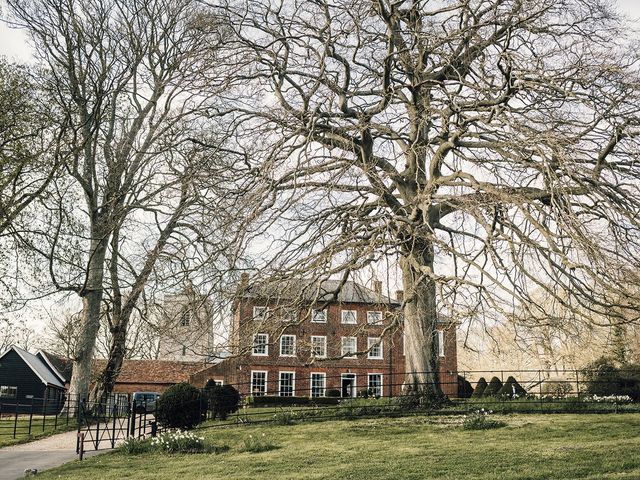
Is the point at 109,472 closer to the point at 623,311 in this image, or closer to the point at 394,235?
the point at 394,235

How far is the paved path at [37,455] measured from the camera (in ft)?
42.2

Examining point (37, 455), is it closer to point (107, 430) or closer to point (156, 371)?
point (107, 430)

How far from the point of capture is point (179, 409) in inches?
687

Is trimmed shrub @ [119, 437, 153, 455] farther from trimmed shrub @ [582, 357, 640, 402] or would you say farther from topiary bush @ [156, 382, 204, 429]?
trimmed shrub @ [582, 357, 640, 402]

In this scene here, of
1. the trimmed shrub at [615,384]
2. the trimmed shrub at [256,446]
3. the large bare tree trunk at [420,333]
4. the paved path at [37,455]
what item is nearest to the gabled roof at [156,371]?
the paved path at [37,455]

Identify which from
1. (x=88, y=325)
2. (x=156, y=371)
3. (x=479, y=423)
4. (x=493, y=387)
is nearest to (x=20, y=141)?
(x=88, y=325)

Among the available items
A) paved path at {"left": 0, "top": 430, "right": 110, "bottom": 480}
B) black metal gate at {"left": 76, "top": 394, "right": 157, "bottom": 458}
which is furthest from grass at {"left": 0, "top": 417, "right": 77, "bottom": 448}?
black metal gate at {"left": 76, "top": 394, "right": 157, "bottom": 458}

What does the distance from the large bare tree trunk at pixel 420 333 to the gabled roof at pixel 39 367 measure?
3157 centimetres

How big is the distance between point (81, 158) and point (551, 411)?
17.4 m

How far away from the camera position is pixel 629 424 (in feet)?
44.2

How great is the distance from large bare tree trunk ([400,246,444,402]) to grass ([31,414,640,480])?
178cm

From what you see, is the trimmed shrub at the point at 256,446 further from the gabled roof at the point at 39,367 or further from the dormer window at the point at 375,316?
the gabled roof at the point at 39,367

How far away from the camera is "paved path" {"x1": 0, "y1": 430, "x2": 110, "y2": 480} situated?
42.2 ft

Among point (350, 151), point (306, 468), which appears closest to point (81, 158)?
point (350, 151)
